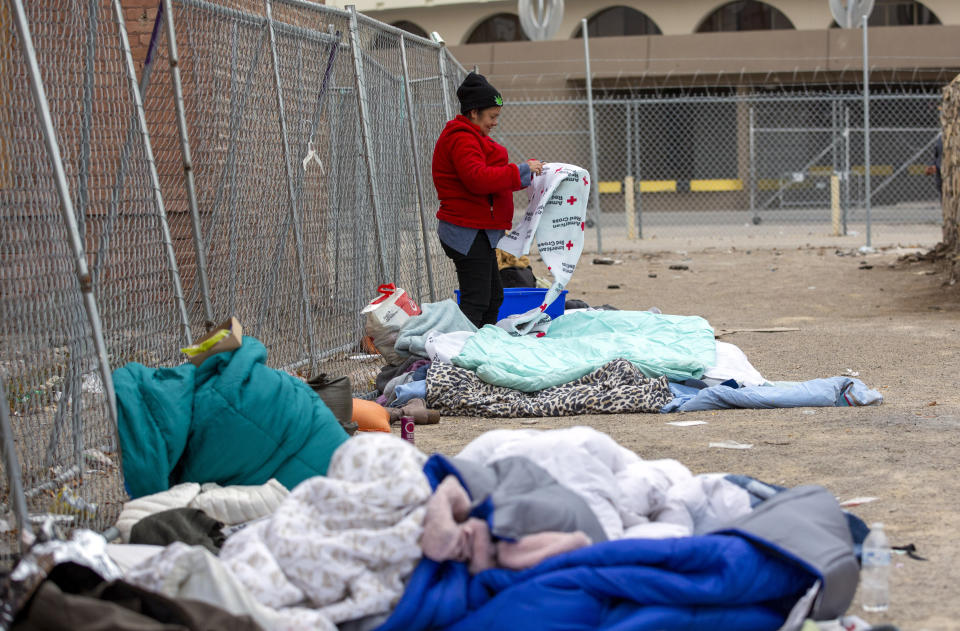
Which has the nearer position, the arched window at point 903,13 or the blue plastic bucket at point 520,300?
the blue plastic bucket at point 520,300

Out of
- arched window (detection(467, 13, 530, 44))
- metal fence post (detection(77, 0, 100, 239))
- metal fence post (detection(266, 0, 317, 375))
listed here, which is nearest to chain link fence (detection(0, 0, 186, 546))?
metal fence post (detection(77, 0, 100, 239))

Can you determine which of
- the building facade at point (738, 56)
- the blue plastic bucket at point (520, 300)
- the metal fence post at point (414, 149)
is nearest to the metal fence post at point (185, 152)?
the blue plastic bucket at point (520, 300)

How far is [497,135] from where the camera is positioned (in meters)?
18.0

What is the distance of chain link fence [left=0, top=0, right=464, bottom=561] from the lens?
3869 millimetres

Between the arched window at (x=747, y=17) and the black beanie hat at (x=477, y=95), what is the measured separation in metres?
23.3

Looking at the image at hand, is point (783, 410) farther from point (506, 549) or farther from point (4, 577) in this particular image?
point (4, 577)

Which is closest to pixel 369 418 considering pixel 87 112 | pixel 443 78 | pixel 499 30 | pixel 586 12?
pixel 87 112

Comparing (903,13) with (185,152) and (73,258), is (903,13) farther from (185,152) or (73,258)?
(73,258)

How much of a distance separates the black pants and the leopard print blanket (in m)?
1.06

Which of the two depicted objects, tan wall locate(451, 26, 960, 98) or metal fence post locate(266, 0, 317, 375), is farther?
tan wall locate(451, 26, 960, 98)

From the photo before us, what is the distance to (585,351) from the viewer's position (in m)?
6.66

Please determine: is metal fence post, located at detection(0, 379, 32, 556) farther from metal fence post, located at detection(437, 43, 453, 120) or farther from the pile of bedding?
metal fence post, located at detection(437, 43, 453, 120)

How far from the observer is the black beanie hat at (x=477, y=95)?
6789 mm

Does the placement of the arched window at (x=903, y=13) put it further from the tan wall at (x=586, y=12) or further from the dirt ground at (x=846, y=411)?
the dirt ground at (x=846, y=411)
